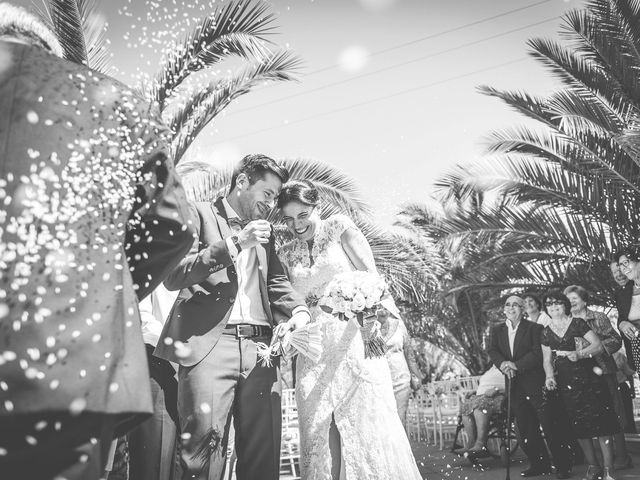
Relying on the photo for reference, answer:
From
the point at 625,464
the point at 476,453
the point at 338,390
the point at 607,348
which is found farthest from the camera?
the point at 476,453

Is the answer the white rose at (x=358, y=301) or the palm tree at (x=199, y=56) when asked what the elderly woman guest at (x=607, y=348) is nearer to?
the white rose at (x=358, y=301)

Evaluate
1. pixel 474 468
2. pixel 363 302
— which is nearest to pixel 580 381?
pixel 474 468

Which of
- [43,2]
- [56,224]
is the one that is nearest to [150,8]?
[56,224]

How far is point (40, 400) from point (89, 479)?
0.25m

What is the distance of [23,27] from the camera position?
1802mm

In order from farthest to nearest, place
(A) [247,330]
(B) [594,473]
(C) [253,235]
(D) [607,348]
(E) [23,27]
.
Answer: (D) [607,348], (B) [594,473], (A) [247,330], (C) [253,235], (E) [23,27]

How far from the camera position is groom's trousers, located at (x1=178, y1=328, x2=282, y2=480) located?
9.76 ft

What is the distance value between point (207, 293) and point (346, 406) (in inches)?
58.8

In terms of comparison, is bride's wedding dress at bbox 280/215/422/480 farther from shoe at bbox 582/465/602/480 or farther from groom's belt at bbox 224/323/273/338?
shoe at bbox 582/465/602/480

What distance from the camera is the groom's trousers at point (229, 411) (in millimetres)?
2975

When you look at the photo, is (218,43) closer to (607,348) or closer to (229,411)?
(607,348)

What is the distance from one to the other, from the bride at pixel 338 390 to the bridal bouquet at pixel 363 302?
0.28 ft

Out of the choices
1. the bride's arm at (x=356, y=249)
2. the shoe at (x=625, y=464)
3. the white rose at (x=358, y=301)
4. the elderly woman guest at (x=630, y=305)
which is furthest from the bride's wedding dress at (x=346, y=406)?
the shoe at (x=625, y=464)

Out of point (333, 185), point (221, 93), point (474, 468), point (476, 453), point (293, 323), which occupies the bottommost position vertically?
point (474, 468)
